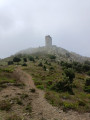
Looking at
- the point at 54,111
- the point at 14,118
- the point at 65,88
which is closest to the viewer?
the point at 14,118

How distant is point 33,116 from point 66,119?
2.72m

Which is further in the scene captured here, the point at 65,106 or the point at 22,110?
the point at 65,106

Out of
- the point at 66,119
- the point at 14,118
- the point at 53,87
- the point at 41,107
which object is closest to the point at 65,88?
the point at 53,87

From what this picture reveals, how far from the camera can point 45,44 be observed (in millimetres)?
140500

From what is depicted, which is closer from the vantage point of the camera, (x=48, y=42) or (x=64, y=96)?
(x=64, y=96)

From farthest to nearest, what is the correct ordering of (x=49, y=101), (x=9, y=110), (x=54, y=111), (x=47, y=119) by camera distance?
1. (x=49, y=101)
2. (x=54, y=111)
3. (x=9, y=110)
4. (x=47, y=119)

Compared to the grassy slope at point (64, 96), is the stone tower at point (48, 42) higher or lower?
higher


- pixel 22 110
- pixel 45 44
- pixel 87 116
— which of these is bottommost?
pixel 87 116

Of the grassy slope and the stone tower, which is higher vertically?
the stone tower

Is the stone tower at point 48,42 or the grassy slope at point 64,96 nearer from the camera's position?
the grassy slope at point 64,96

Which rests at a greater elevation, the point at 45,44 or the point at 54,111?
the point at 45,44

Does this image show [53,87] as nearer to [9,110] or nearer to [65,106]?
[65,106]

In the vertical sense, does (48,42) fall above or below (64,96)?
above

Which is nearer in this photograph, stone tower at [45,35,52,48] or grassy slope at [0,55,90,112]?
grassy slope at [0,55,90,112]
